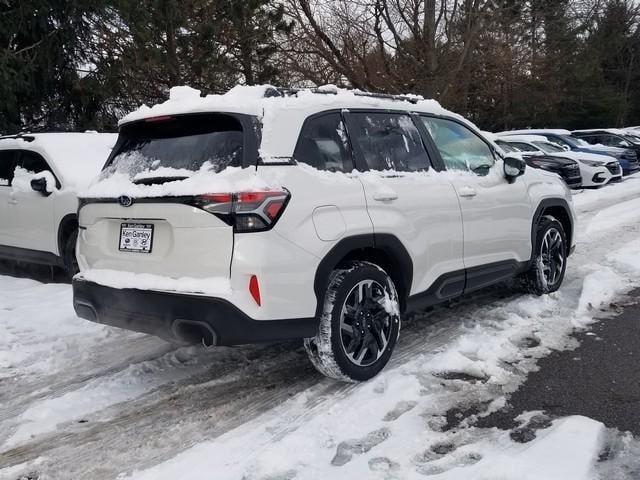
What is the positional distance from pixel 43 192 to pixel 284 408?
4642 millimetres

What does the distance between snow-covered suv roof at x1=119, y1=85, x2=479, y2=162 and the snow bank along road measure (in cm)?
154

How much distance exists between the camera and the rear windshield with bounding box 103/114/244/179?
→ 3473 mm

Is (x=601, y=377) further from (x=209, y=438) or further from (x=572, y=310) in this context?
(x=209, y=438)

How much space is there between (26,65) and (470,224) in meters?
10.9

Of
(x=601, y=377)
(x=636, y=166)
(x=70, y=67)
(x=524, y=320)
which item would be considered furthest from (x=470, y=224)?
(x=636, y=166)

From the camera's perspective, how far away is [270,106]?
11.6ft

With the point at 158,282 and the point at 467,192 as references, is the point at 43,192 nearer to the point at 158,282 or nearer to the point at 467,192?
the point at 158,282

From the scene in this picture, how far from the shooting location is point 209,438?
10.5 feet

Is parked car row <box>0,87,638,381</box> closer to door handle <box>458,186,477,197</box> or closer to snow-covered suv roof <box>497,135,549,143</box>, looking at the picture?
door handle <box>458,186,477,197</box>

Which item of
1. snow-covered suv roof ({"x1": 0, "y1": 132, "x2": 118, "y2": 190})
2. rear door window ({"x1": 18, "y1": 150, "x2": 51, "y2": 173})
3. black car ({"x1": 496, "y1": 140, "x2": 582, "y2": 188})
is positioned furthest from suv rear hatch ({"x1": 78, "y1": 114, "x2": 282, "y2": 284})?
black car ({"x1": 496, "y1": 140, "x2": 582, "y2": 188})

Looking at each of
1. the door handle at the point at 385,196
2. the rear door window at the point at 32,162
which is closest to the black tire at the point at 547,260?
the door handle at the point at 385,196

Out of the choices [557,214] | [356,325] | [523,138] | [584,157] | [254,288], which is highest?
[523,138]

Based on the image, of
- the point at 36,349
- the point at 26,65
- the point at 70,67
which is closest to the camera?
the point at 36,349

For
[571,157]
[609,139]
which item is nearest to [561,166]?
[571,157]
